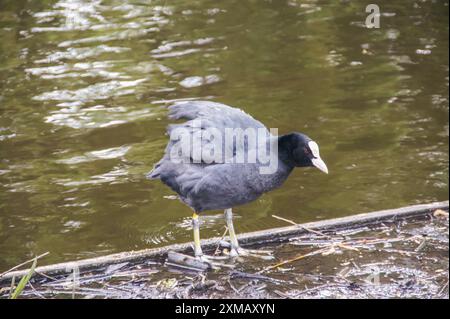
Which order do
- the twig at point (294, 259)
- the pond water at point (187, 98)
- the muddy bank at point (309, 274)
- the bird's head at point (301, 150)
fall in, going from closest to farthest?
the muddy bank at point (309, 274) < the bird's head at point (301, 150) < the twig at point (294, 259) < the pond water at point (187, 98)

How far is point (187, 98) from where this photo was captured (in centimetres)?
873

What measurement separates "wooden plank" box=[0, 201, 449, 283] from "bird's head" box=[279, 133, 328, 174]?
657mm

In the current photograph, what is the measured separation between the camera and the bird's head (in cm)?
464

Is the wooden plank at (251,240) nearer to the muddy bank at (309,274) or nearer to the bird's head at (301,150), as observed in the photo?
the muddy bank at (309,274)

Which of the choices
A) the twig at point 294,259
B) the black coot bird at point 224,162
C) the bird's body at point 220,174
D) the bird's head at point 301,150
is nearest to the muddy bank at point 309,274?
the twig at point 294,259

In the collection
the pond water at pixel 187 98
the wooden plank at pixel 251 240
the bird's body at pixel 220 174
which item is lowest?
the pond water at pixel 187 98

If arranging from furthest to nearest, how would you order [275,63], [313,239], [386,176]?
1. [275,63]
2. [386,176]
3. [313,239]

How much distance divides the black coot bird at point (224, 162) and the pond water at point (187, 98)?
3.94 ft

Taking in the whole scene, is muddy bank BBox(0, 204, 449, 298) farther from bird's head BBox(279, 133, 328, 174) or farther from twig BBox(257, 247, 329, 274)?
bird's head BBox(279, 133, 328, 174)

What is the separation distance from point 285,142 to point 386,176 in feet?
9.63

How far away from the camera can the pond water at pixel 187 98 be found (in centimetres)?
659
